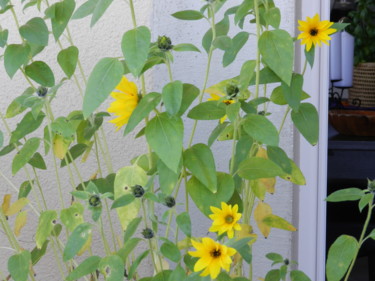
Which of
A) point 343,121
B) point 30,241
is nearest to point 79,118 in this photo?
point 30,241

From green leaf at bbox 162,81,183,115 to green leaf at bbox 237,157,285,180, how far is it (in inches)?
6.1

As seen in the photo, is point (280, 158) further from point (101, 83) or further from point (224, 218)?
point (101, 83)

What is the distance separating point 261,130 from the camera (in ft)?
3.28

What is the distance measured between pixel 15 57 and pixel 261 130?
1.33 ft

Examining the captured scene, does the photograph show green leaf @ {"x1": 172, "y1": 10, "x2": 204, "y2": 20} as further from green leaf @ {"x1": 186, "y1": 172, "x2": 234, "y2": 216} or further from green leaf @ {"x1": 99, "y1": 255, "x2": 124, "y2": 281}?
green leaf @ {"x1": 99, "y1": 255, "x2": 124, "y2": 281}

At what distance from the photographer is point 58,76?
1.74 metres

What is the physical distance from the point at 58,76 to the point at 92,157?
0.72 ft

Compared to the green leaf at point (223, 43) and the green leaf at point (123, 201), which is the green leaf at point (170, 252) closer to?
the green leaf at point (123, 201)

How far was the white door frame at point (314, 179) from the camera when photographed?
1719 mm

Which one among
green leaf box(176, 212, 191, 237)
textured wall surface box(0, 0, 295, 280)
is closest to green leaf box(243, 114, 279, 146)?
green leaf box(176, 212, 191, 237)

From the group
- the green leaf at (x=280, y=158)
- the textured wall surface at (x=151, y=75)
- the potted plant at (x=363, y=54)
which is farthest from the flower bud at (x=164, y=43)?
the potted plant at (x=363, y=54)

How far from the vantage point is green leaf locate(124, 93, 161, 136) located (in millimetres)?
973

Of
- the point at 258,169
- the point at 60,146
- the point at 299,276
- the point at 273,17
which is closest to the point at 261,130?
the point at 258,169

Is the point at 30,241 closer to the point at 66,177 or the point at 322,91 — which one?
the point at 66,177
